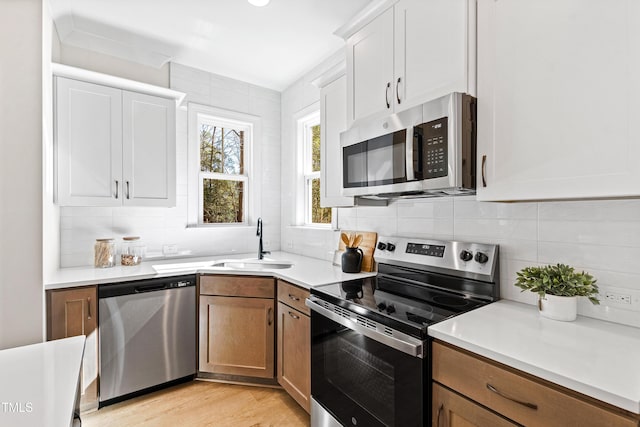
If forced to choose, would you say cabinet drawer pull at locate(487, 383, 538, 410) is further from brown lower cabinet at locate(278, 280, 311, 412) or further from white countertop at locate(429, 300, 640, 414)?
brown lower cabinet at locate(278, 280, 311, 412)

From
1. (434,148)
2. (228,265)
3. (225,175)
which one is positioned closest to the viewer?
(434,148)

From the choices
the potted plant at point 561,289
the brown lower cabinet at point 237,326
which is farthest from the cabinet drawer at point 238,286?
the potted plant at point 561,289

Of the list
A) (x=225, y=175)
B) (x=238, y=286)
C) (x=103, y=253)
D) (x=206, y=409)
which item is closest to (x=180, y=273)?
(x=238, y=286)

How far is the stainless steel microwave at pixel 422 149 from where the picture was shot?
4.47 feet

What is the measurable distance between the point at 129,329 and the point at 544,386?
7.47 ft

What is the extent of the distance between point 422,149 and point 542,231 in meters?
0.66

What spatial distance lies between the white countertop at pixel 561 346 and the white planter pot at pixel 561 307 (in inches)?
1.0

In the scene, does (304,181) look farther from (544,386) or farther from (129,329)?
(544,386)

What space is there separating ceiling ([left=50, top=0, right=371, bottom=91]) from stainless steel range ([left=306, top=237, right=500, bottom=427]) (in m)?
1.72

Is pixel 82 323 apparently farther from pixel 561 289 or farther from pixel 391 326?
pixel 561 289

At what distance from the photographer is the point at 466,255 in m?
1.66

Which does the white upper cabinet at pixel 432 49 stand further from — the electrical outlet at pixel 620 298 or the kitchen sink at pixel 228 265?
the kitchen sink at pixel 228 265

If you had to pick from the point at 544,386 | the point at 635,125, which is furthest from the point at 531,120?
the point at 544,386

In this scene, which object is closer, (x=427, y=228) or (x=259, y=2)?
(x=427, y=228)
